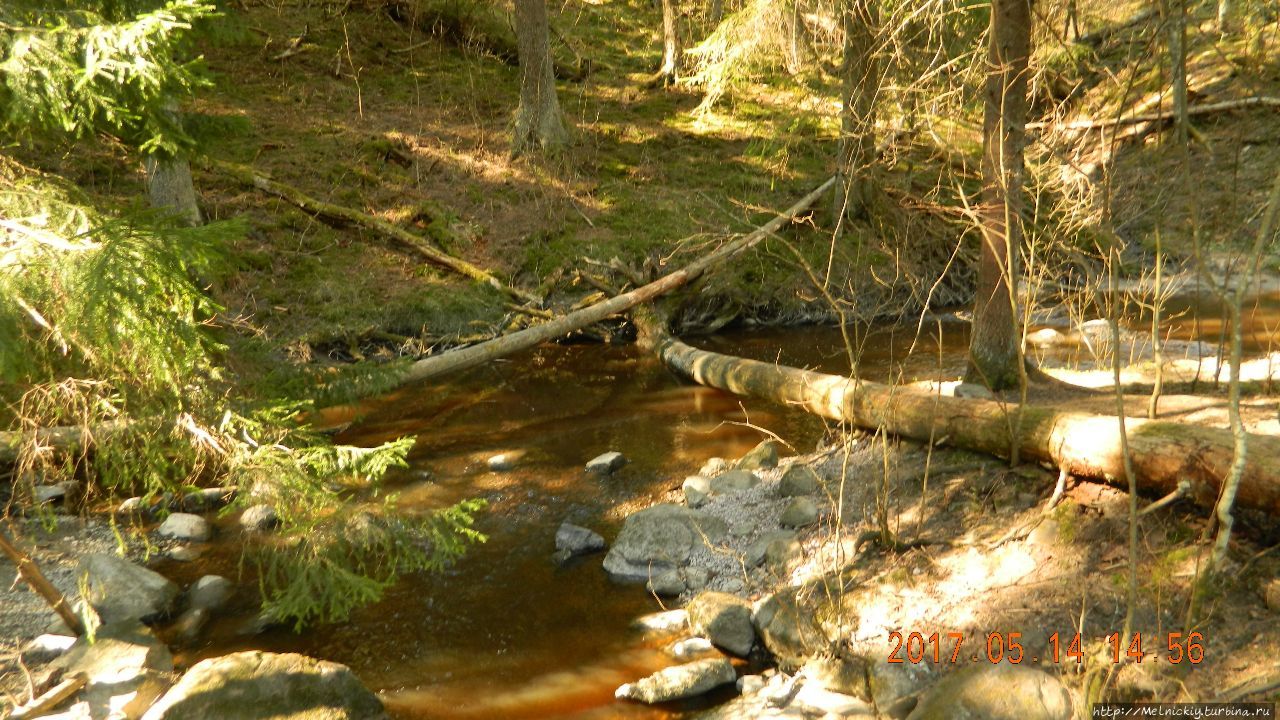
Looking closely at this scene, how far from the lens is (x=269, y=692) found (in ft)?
15.4

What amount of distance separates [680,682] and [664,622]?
839 mm

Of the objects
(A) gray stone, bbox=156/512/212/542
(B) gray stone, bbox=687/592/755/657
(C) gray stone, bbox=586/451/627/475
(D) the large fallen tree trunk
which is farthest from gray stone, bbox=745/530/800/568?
(A) gray stone, bbox=156/512/212/542

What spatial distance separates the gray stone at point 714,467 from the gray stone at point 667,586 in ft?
6.06

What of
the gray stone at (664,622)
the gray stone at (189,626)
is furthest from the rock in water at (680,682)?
the gray stone at (189,626)

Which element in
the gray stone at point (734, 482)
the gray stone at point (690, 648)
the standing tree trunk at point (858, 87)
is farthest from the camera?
the standing tree trunk at point (858, 87)

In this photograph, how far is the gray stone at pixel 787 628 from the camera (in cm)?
507

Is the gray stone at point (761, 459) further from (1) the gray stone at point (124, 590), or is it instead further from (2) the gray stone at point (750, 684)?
(1) the gray stone at point (124, 590)

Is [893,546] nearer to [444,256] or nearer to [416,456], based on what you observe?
[416,456]

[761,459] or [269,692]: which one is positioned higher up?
[761,459]

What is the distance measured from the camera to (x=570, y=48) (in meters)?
21.9

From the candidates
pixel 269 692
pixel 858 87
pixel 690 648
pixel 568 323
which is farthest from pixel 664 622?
pixel 858 87

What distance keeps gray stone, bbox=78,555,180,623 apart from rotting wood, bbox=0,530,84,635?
200 mm

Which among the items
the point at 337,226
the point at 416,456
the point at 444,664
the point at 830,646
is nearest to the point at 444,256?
the point at 337,226
